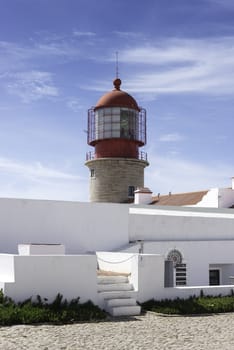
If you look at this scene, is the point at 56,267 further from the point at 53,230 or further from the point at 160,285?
the point at 53,230

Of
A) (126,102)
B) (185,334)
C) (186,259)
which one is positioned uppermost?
(126,102)

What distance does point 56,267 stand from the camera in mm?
13219

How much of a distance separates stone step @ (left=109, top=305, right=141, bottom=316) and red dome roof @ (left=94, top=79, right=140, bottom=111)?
1940cm

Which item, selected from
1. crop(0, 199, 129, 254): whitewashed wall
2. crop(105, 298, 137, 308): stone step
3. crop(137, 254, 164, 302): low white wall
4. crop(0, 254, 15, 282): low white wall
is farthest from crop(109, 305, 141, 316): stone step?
crop(0, 199, 129, 254): whitewashed wall

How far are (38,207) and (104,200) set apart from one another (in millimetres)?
14406

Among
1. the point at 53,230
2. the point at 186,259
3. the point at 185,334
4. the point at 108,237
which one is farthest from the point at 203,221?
the point at 185,334

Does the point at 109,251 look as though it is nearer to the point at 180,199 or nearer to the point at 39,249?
the point at 39,249

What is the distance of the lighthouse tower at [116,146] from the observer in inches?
1253

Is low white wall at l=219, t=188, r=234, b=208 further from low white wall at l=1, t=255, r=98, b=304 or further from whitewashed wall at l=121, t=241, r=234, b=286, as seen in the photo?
low white wall at l=1, t=255, r=98, b=304

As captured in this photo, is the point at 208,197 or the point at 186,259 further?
the point at 208,197

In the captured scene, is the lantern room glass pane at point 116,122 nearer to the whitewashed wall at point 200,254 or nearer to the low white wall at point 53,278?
the whitewashed wall at point 200,254

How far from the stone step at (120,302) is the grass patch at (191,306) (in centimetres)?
40

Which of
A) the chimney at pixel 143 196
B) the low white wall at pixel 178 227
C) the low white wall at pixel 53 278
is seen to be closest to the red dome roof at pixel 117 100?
the chimney at pixel 143 196

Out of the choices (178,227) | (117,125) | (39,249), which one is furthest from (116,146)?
(39,249)
